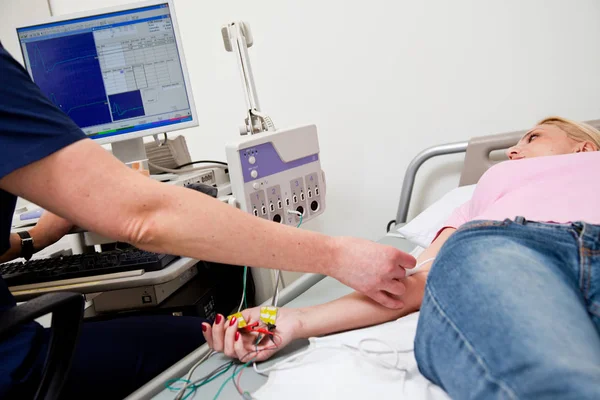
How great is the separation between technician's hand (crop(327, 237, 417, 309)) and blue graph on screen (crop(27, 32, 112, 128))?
1.19m

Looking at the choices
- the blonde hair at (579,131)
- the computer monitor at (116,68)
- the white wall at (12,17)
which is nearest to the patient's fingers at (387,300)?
the blonde hair at (579,131)

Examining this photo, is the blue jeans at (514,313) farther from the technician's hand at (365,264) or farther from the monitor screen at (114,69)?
the monitor screen at (114,69)

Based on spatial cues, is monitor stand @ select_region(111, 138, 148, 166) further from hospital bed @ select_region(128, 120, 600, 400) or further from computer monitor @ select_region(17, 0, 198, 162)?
hospital bed @ select_region(128, 120, 600, 400)

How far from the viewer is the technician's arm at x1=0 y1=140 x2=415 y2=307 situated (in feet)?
2.46

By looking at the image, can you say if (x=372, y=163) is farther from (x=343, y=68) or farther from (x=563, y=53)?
(x=563, y=53)

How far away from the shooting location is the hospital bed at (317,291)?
1001mm

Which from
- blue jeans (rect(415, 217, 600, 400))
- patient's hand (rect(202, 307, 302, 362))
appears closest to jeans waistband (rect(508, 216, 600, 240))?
blue jeans (rect(415, 217, 600, 400))

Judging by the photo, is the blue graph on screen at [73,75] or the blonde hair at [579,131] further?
the blue graph on screen at [73,75]

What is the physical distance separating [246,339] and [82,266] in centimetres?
46

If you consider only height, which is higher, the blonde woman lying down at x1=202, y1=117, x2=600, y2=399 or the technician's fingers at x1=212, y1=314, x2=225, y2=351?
the blonde woman lying down at x1=202, y1=117, x2=600, y2=399

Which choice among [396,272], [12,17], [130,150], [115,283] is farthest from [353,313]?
[12,17]

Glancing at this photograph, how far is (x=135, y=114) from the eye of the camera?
71.4 inches

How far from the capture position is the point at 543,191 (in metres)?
1.17

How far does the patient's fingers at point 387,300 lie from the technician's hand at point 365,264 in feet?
0.21
